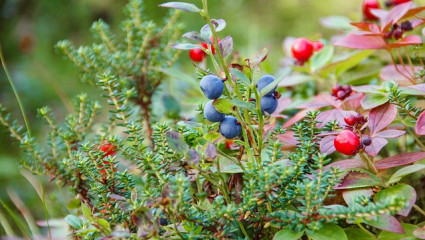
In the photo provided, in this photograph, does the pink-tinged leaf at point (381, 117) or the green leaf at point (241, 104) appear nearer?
the green leaf at point (241, 104)

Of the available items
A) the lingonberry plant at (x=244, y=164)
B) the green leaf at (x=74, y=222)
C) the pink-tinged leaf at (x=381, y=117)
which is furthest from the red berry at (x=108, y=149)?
the pink-tinged leaf at (x=381, y=117)

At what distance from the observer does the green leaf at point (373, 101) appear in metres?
0.80

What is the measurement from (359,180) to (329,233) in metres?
0.13

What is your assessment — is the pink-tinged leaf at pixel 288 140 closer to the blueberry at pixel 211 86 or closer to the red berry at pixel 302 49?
the blueberry at pixel 211 86

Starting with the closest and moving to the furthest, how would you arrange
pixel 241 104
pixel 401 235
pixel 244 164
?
pixel 241 104 → pixel 401 235 → pixel 244 164

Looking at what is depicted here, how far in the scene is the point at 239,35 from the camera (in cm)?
251

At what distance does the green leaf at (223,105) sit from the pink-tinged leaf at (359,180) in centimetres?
23

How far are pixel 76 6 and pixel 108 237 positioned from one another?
98.5 inches

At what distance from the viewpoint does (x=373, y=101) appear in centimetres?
82

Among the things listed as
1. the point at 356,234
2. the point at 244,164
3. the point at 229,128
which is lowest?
the point at 356,234

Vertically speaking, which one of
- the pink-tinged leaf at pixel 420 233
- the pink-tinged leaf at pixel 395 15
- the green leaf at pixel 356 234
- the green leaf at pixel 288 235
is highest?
the pink-tinged leaf at pixel 395 15

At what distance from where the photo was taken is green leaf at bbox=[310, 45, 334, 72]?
3.87 ft

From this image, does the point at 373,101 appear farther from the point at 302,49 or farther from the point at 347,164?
the point at 302,49

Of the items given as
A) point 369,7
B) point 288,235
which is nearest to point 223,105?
point 288,235
